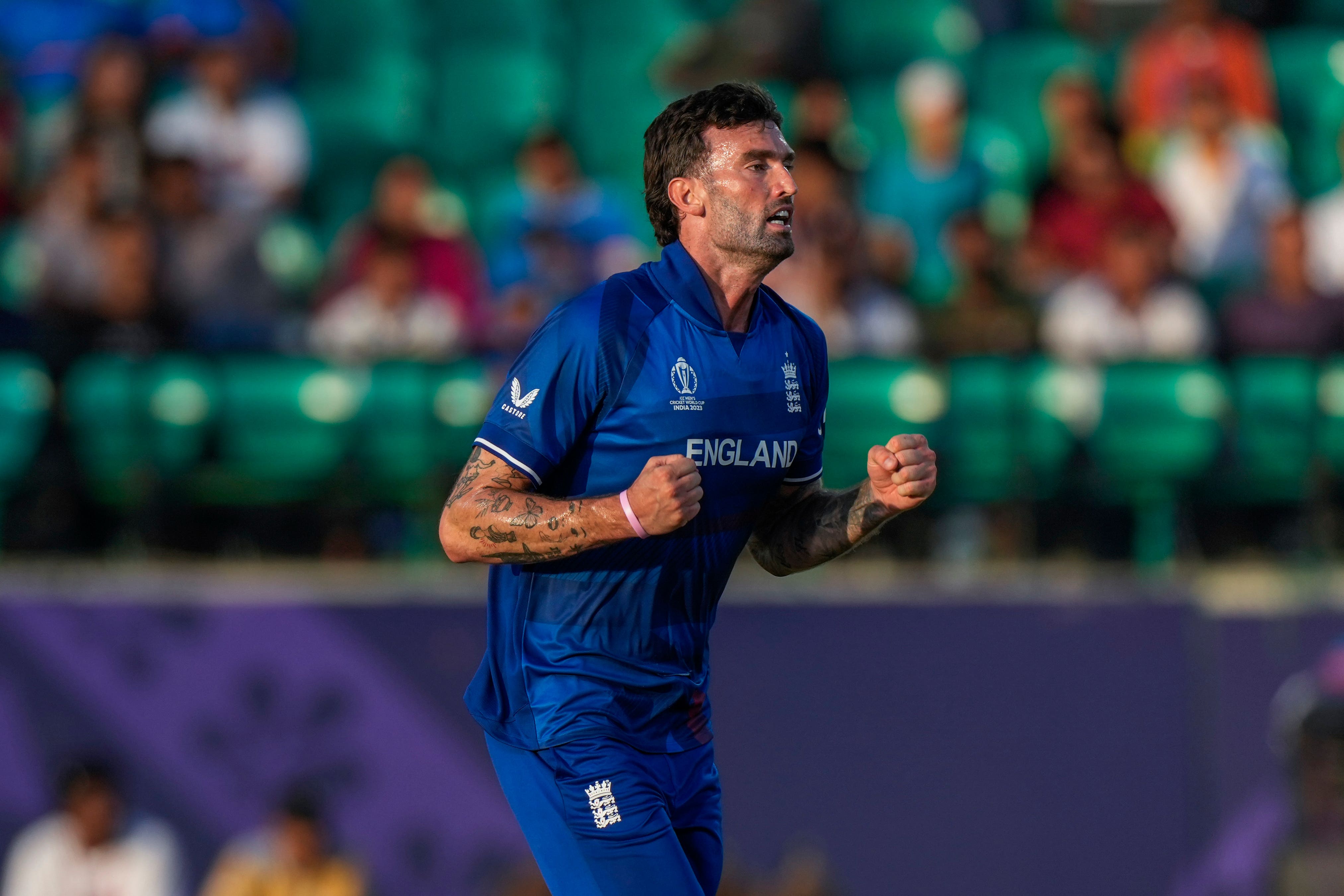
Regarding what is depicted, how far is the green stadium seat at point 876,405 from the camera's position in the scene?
26.8ft

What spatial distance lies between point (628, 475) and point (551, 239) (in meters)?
5.20

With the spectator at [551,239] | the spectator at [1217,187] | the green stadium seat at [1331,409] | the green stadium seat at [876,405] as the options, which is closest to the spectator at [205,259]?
the spectator at [551,239]

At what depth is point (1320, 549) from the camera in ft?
26.9

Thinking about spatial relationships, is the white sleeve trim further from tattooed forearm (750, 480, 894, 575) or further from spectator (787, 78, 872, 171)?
spectator (787, 78, 872, 171)

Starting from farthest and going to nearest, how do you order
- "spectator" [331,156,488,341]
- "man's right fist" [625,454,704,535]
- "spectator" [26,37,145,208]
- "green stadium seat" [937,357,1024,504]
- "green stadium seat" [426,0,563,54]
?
"green stadium seat" [426,0,563,54]
"spectator" [26,37,145,208]
"spectator" [331,156,488,341]
"green stadium seat" [937,357,1024,504]
"man's right fist" [625,454,704,535]

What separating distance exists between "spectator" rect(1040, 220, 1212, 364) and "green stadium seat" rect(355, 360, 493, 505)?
8.81 ft

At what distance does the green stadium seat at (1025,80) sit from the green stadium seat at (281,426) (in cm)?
456

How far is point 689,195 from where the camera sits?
158 inches

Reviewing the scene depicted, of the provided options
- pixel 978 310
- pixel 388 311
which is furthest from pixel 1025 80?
pixel 388 311

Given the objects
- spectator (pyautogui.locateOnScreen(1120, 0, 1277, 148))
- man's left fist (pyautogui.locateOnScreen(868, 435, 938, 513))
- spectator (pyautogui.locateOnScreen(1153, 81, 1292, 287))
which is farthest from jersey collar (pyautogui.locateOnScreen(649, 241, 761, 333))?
spectator (pyautogui.locateOnScreen(1120, 0, 1277, 148))

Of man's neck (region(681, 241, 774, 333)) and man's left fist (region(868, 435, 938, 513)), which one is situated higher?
man's neck (region(681, 241, 774, 333))

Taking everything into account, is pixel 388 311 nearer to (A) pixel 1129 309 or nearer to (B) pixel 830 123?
(B) pixel 830 123

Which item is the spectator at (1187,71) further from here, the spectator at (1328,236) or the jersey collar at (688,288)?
the jersey collar at (688,288)

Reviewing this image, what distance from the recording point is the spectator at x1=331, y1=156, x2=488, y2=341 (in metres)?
9.19
